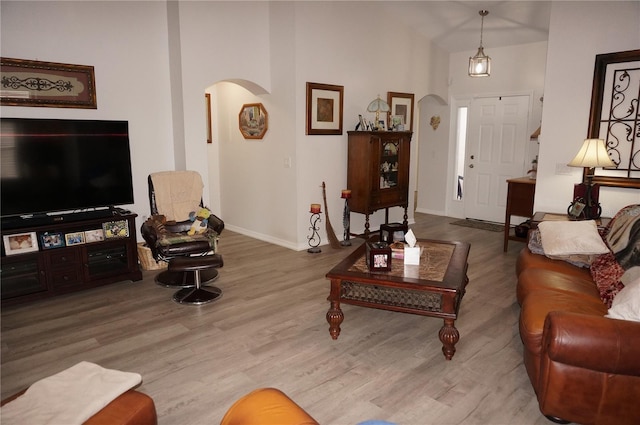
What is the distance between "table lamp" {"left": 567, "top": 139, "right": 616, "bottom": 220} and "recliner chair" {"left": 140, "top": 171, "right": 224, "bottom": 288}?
10.9 feet

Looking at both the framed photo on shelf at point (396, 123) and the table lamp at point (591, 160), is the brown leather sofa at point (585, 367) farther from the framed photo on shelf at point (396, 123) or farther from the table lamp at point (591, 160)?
the framed photo on shelf at point (396, 123)

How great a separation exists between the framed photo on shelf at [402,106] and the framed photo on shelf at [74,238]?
421cm

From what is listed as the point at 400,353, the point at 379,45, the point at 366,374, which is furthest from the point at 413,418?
the point at 379,45

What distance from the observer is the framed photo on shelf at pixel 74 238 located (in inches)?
147

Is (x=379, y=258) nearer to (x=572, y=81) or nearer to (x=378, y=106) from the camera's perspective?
(x=572, y=81)

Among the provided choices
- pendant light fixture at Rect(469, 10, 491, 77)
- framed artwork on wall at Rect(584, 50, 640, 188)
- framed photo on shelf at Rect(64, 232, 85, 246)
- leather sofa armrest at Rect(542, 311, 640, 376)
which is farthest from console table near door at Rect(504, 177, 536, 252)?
framed photo on shelf at Rect(64, 232, 85, 246)

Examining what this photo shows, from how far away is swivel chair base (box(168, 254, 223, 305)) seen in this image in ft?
11.4

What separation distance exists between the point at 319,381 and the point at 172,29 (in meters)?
3.88

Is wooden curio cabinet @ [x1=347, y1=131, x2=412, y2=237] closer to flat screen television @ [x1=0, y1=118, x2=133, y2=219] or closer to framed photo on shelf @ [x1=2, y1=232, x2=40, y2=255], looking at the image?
flat screen television @ [x1=0, y1=118, x2=133, y2=219]

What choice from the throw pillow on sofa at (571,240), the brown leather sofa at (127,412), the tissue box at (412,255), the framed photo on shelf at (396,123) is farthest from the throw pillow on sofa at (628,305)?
the framed photo on shelf at (396,123)

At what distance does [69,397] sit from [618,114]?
4.66 metres

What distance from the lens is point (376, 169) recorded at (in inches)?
212

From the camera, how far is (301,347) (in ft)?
9.47

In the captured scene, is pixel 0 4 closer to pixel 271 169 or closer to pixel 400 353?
pixel 271 169
